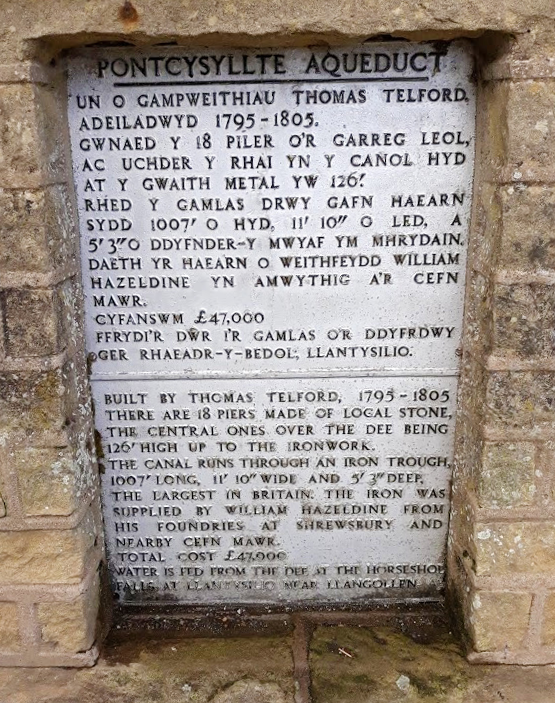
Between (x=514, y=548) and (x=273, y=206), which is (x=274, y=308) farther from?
(x=514, y=548)

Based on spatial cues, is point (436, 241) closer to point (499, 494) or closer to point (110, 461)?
point (499, 494)

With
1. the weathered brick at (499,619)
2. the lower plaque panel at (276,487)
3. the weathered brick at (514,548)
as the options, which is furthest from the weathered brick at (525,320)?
the weathered brick at (499,619)

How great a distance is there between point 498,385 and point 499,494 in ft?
1.37

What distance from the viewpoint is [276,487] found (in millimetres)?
2758

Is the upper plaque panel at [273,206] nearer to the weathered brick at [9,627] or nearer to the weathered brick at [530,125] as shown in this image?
the weathered brick at [530,125]

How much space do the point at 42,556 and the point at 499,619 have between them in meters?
1.73

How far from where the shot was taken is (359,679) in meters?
2.49

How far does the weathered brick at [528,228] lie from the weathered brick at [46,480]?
5.51 feet

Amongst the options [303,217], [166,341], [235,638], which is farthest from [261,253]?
[235,638]

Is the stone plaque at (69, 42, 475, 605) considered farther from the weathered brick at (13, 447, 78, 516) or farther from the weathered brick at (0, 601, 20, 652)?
the weathered brick at (0, 601, 20, 652)

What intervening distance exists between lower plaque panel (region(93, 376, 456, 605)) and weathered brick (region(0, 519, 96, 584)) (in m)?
0.32

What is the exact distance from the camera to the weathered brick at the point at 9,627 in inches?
98.5

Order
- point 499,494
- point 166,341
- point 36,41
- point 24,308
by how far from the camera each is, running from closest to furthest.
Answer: point 36,41 → point 24,308 → point 499,494 → point 166,341

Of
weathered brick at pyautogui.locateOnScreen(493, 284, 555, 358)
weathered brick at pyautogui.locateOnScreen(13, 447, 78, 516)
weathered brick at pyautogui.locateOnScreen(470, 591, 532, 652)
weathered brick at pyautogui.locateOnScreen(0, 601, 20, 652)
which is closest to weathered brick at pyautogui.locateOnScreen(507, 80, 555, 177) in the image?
weathered brick at pyautogui.locateOnScreen(493, 284, 555, 358)
